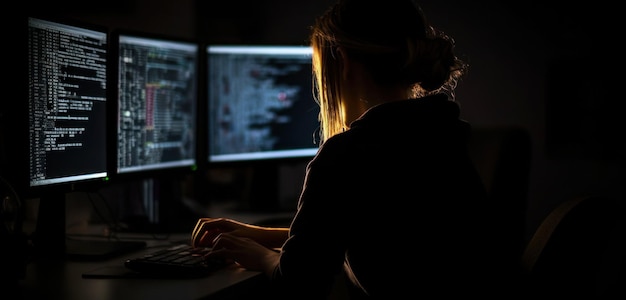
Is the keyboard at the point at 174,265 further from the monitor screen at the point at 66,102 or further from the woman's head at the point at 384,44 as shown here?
the woman's head at the point at 384,44

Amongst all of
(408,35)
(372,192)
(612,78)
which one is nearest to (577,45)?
(612,78)

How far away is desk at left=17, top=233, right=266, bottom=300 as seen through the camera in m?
1.03

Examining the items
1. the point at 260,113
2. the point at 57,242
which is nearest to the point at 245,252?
the point at 57,242

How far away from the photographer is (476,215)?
1068 mm

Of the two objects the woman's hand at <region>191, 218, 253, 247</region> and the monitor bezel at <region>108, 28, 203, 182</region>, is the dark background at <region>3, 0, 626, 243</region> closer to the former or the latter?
the monitor bezel at <region>108, 28, 203, 182</region>

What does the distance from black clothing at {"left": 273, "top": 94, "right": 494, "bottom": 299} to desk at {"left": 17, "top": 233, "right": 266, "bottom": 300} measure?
0.11 metres

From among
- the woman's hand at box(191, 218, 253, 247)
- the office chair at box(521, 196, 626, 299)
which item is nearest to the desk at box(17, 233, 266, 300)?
the woman's hand at box(191, 218, 253, 247)

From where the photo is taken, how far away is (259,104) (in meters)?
2.18

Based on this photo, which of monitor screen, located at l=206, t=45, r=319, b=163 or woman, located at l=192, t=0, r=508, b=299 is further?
monitor screen, located at l=206, t=45, r=319, b=163

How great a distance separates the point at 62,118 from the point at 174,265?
389 millimetres

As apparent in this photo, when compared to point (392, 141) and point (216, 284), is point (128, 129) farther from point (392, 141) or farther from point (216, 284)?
point (392, 141)

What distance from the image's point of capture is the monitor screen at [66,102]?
1.23m

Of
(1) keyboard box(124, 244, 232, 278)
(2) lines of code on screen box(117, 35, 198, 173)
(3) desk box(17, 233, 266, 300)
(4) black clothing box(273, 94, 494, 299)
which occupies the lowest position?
(3) desk box(17, 233, 266, 300)

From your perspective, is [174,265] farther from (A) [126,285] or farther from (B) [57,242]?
(B) [57,242]
